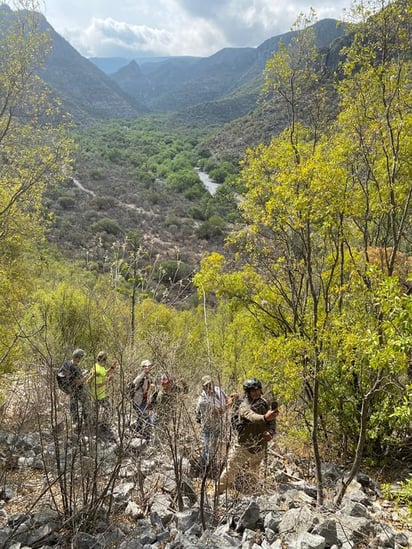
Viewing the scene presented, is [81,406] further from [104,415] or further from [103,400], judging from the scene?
[103,400]

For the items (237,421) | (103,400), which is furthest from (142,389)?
(237,421)

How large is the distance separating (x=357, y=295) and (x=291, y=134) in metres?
3.41

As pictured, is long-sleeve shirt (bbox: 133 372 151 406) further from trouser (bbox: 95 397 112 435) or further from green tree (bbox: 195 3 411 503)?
green tree (bbox: 195 3 411 503)

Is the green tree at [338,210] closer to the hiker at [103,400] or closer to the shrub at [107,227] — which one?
the hiker at [103,400]

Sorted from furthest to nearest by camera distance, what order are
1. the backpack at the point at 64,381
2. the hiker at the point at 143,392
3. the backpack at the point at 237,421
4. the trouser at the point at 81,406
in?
1. the backpack at the point at 237,421
2. the hiker at the point at 143,392
3. the backpack at the point at 64,381
4. the trouser at the point at 81,406

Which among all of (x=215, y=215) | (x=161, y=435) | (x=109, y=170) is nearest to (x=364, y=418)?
(x=161, y=435)

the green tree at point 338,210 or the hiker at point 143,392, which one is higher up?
the green tree at point 338,210

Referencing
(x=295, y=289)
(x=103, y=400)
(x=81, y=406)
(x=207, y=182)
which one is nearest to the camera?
(x=81, y=406)

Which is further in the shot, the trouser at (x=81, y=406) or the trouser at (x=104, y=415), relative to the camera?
the trouser at (x=104, y=415)

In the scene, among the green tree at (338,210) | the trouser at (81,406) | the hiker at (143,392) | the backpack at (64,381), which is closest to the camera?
the trouser at (81,406)

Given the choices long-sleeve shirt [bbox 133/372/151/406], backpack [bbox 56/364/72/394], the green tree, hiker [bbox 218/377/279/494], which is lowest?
hiker [bbox 218/377/279/494]

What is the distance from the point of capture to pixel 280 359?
272 inches

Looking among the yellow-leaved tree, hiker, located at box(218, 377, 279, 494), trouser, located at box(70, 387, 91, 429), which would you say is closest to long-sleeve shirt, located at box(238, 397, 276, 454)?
hiker, located at box(218, 377, 279, 494)

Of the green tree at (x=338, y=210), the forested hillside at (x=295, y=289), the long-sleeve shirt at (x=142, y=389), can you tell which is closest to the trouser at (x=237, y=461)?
the forested hillside at (x=295, y=289)
